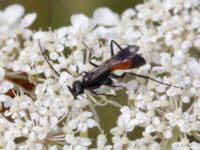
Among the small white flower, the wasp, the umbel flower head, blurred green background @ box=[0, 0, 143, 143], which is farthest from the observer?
blurred green background @ box=[0, 0, 143, 143]

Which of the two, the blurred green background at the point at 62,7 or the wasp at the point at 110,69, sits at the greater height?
the blurred green background at the point at 62,7

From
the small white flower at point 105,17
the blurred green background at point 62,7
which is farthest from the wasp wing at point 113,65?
the blurred green background at point 62,7

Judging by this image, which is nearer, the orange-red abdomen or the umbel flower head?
the umbel flower head

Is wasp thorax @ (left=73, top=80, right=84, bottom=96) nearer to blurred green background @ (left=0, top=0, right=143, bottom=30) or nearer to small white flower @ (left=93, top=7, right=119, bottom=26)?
small white flower @ (left=93, top=7, right=119, bottom=26)

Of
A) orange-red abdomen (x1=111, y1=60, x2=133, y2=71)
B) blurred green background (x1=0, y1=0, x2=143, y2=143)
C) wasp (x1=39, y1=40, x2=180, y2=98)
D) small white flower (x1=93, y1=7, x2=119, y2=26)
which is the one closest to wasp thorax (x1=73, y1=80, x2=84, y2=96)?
wasp (x1=39, y1=40, x2=180, y2=98)

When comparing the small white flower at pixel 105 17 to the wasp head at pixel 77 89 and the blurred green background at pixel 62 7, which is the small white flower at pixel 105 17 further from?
the wasp head at pixel 77 89

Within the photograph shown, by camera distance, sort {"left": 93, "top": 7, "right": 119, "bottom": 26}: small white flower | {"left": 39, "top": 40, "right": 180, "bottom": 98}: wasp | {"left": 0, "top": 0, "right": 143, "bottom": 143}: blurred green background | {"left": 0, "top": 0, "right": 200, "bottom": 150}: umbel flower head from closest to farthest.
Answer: {"left": 0, "top": 0, "right": 200, "bottom": 150}: umbel flower head
{"left": 39, "top": 40, "right": 180, "bottom": 98}: wasp
{"left": 93, "top": 7, "right": 119, "bottom": 26}: small white flower
{"left": 0, "top": 0, "right": 143, "bottom": 143}: blurred green background
